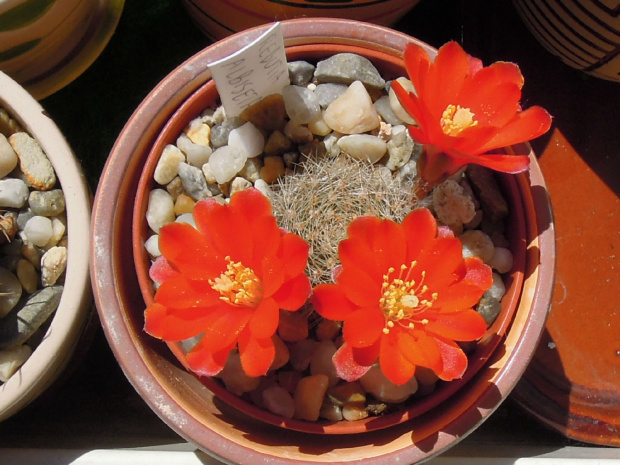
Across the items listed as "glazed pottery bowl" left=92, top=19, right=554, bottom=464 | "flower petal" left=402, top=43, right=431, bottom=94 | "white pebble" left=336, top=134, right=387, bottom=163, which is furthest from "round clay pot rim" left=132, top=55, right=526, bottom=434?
"flower petal" left=402, top=43, right=431, bottom=94

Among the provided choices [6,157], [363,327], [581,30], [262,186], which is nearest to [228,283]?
[363,327]

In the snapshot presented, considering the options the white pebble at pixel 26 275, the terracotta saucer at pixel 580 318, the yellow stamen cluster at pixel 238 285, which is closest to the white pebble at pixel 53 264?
the white pebble at pixel 26 275

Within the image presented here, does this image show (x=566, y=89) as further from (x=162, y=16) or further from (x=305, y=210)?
(x=162, y=16)

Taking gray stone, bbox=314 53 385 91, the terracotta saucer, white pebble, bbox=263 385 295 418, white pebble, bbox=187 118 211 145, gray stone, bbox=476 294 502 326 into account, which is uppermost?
gray stone, bbox=314 53 385 91

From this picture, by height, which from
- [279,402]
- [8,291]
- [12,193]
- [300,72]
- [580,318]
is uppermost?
[300,72]

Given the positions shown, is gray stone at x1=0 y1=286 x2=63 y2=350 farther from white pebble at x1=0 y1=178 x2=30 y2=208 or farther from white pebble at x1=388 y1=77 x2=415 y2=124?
white pebble at x1=388 y1=77 x2=415 y2=124

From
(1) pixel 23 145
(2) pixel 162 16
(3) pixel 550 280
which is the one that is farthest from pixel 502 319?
(2) pixel 162 16

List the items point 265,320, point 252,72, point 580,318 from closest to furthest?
point 265,320
point 252,72
point 580,318

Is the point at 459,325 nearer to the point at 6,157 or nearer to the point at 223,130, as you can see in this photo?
the point at 223,130
